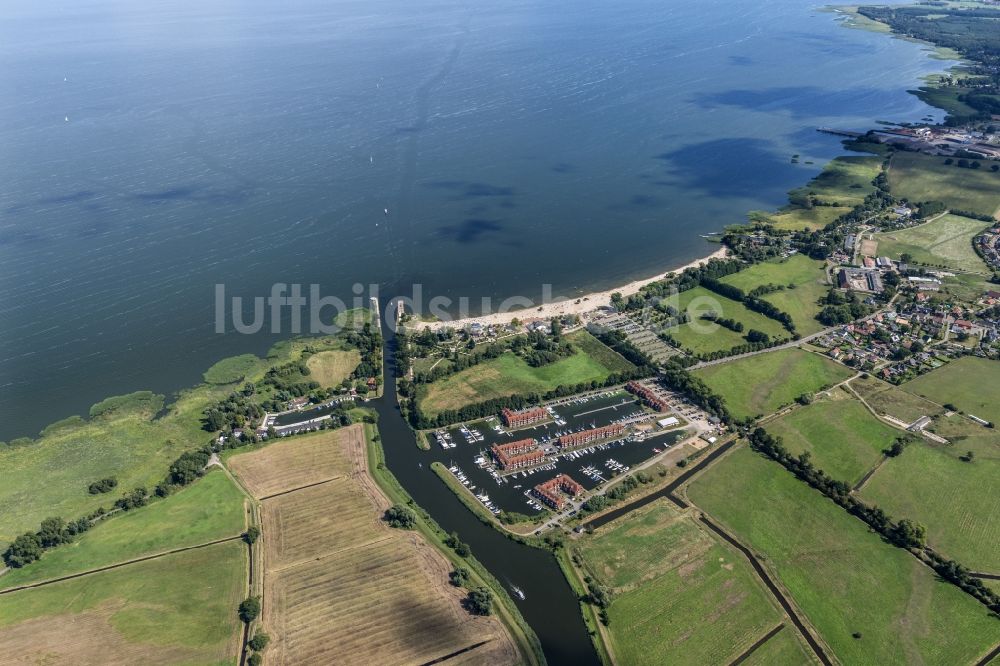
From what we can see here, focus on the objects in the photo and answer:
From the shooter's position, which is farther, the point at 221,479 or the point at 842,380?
the point at 842,380

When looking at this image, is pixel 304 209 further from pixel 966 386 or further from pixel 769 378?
pixel 966 386

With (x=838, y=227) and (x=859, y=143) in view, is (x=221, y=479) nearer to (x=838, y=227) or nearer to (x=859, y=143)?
(x=838, y=227)

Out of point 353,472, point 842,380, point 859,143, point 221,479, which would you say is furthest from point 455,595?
Answer: point 859,143

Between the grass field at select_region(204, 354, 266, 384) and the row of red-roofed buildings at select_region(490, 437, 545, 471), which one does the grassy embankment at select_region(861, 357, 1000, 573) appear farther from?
the grass field at select_region(204, 354, 266, 384)

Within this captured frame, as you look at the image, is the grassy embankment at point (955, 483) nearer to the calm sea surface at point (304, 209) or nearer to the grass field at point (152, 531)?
the calm sea surface at point (304, 209)

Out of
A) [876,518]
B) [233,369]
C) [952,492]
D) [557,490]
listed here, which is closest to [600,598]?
[557,490]

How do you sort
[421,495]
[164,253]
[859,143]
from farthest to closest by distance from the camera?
[859,143] → [164,253] → [421,495]

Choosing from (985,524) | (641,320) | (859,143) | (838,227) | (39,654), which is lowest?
(39,654)
